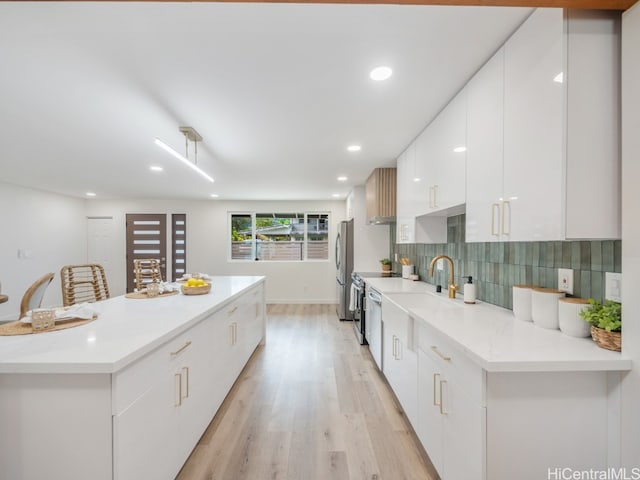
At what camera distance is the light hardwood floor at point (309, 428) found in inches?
65.7

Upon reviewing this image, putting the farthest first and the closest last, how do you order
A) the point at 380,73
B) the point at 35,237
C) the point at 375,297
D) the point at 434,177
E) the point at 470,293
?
1. the point at 35,237
2. the point at 375,297
3. the point at 434,177
4. the point at 470,293
5. the point at 380,73

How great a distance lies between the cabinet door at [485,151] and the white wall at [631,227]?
463mm

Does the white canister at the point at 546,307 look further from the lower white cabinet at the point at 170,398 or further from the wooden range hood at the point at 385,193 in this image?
the wooden range hood at the point at 385,193

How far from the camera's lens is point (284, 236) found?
678 cm

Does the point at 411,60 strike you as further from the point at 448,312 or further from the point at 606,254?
the point at 448,312

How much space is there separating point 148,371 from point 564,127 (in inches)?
76.7

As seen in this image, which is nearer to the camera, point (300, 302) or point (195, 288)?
point (195, 288)

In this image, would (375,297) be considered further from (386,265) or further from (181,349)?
(181,349)

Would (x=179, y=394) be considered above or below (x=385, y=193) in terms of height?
below

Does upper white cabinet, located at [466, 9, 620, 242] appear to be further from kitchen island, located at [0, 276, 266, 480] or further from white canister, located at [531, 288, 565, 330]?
kitchen island, located at [0, 276, 266, 480]

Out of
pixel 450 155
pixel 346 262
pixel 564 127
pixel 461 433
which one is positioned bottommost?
pixel 461 433

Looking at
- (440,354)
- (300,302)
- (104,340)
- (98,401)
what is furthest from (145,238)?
(440,354)

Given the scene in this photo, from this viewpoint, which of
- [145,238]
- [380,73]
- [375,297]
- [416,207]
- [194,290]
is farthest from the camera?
[145,238]

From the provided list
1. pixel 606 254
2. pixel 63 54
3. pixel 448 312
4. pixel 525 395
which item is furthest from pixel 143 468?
pixel 606 254
